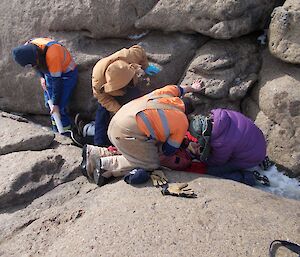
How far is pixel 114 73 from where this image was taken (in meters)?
4.21

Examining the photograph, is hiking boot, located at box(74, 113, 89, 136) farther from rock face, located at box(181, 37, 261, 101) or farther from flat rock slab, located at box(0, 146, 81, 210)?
rock face, located at box(181, 37, 261, 101)

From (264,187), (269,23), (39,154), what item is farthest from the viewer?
(269,23)

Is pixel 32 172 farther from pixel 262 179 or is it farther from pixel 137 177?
pixel 262 179

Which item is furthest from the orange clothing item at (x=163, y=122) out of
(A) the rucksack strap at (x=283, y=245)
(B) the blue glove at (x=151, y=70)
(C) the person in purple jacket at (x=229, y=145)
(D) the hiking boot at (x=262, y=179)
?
(A) the rucksack strap at (x=283, y=245)

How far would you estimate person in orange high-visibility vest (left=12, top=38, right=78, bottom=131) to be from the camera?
186 inches

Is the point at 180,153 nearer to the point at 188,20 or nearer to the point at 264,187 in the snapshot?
the point at 264,187

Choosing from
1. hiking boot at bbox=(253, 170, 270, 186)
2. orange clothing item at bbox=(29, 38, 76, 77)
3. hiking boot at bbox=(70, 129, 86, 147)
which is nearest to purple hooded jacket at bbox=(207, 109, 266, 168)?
hiking boot at bbox=(253, 170, 270, 186)

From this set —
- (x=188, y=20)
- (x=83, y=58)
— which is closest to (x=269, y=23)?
(x=188, y=20)

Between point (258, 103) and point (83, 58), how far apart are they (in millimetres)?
2254

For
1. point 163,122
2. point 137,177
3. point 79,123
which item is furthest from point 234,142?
point 79,123

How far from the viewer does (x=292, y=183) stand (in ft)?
13.3

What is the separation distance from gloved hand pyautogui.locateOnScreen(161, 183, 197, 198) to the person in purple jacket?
49cm

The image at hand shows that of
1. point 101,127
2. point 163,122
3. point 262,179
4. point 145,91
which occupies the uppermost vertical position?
point 163,122

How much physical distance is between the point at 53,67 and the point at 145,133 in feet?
5.89
